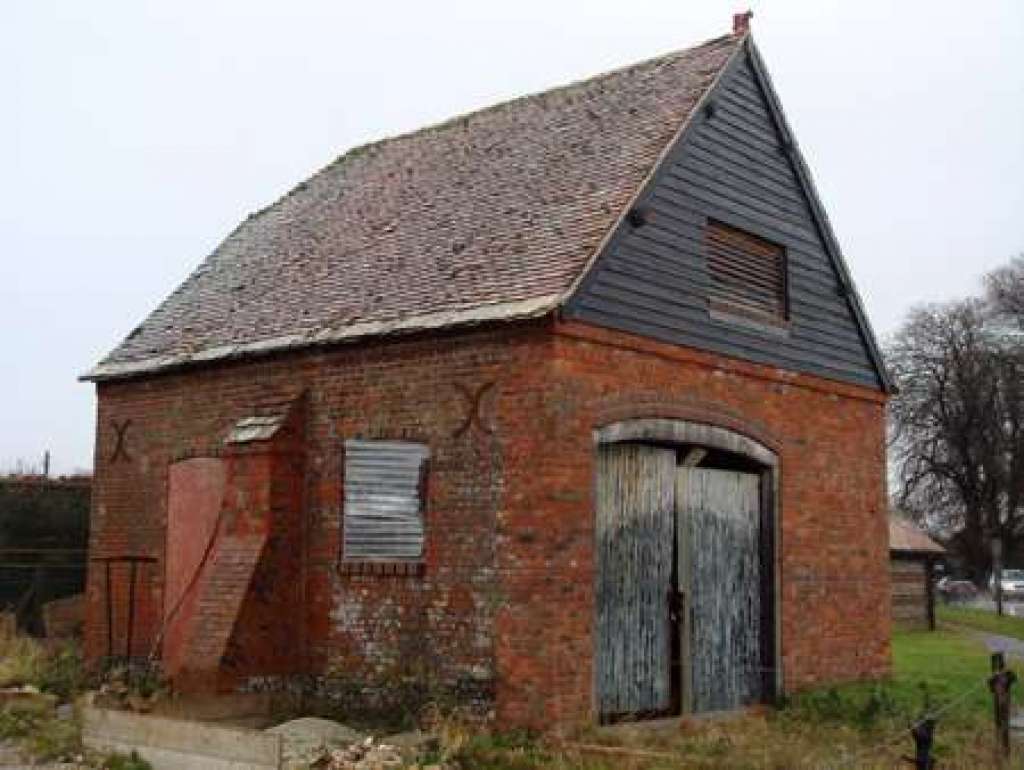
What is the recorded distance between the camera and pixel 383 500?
13.6m

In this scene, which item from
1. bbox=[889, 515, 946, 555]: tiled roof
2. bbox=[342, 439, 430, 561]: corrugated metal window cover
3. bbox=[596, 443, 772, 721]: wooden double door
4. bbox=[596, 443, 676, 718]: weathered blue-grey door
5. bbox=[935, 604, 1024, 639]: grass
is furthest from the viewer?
bbox=[935, 604, 1024, 639]: grass

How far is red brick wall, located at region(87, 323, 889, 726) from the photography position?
12.2 meters

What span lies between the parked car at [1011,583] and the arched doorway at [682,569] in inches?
1725

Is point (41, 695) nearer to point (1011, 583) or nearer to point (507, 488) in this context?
point (507, 488)

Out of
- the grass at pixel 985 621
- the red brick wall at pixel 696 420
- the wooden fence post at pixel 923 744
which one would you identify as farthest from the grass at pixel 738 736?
the grass at pixel 985 621

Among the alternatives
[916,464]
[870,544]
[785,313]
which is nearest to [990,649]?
[870,544]

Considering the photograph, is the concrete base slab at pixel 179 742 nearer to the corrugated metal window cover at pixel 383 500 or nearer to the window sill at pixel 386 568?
the window sill at pixel 386 568

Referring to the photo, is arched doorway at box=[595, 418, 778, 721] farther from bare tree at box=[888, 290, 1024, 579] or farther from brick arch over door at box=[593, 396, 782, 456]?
bare tree at box=[888, 290, 1024, 579]

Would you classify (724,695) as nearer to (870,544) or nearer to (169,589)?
(870,544)

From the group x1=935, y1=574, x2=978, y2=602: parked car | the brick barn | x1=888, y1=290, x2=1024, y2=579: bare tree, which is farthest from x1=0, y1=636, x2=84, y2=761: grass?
x1=888, y1=290, x2=1024, y2=579: bare tree

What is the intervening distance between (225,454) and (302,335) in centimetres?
181

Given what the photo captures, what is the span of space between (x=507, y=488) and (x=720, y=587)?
141 inches

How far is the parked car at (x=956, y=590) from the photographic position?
5384 centimetres

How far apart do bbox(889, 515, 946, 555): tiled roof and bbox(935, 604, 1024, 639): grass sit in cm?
269
